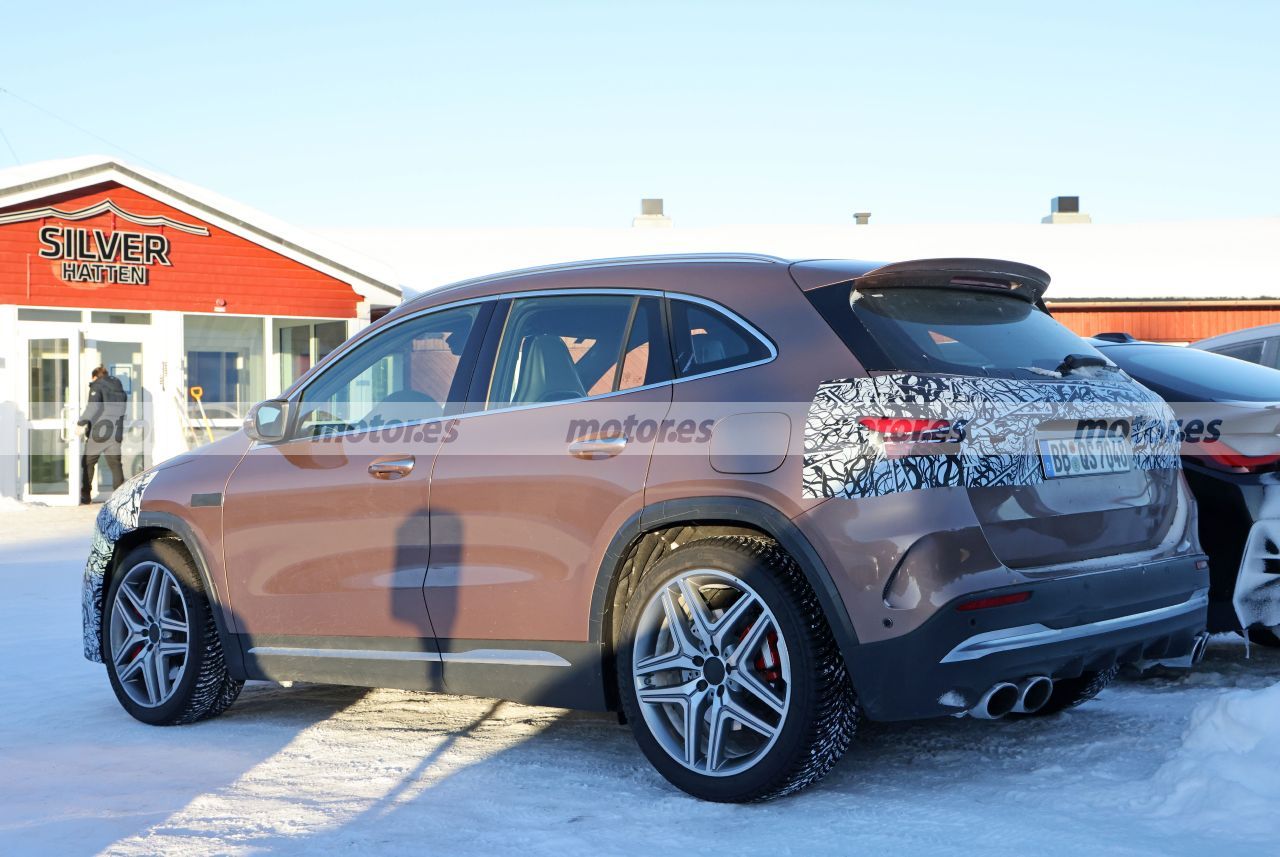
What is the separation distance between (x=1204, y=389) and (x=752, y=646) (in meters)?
2.67

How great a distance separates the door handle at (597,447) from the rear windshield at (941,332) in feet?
2.60

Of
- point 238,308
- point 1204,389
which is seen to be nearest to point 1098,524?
point 1204,389

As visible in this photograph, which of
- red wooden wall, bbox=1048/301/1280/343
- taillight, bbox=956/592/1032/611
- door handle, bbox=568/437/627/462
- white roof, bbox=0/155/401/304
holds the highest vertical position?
white roof, bbox=0/155/401/304

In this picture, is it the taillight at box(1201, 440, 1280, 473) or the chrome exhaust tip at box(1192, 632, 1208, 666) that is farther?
the taillight at box(1201, 440, 1280, 473)

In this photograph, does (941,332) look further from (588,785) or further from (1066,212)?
(1066,212)

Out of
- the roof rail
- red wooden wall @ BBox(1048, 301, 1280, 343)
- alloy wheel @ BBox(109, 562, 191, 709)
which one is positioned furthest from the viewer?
red wooden wall @ BBox(1048, 301, 1280, 343)

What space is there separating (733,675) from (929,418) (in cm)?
100

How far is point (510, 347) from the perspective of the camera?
5.03m

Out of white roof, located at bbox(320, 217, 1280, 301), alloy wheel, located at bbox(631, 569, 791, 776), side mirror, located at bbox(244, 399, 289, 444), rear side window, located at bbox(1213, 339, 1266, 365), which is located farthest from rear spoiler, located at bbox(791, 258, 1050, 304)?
white roof, located at bbox(320, 217, 1280, 301)

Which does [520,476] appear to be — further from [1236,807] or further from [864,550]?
[1236,807]

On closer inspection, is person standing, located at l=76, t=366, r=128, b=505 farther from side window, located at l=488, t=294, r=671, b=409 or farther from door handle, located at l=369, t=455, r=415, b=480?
side window, located at l=488, t=294, r=671, b=409

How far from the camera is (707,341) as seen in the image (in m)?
4.48

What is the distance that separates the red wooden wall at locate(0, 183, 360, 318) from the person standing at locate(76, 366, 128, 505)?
4.03ft

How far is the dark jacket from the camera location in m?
18.1
